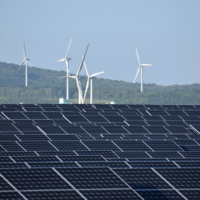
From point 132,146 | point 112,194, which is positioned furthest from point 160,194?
point 132,146

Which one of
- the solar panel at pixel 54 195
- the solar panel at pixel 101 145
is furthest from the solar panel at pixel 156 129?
the solar panel at pixel 54 195

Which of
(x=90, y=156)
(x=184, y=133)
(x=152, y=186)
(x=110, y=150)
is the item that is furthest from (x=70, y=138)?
(x=152, y=186)

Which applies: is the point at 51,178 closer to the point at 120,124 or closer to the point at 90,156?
the point at 90,156

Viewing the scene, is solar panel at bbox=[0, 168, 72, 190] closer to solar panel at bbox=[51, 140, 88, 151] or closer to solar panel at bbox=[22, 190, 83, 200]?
solar panel at bbox=[22, 190, 83, 200]

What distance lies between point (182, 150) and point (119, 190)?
14.3 m

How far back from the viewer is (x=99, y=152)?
3588 cm

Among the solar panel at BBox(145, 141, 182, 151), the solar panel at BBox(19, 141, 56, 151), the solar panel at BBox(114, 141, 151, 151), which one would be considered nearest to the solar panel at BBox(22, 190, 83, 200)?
the solar panel at BBox(19, 141, 56, 151)

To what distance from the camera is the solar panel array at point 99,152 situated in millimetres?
26469

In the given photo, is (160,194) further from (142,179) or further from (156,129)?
(156,129)

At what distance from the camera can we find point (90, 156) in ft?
110

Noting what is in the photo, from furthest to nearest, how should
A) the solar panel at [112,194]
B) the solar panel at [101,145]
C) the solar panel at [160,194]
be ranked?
the solar panel at [101,145], the solar panel at [160,194], the solar panel at [112,194]

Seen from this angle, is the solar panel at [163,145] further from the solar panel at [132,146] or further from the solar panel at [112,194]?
the solar panel at [112,194]

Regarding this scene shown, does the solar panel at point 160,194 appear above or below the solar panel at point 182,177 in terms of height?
below

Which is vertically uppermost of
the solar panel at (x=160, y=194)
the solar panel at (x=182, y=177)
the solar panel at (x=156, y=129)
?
the solar panel at (x=156, y=129)
